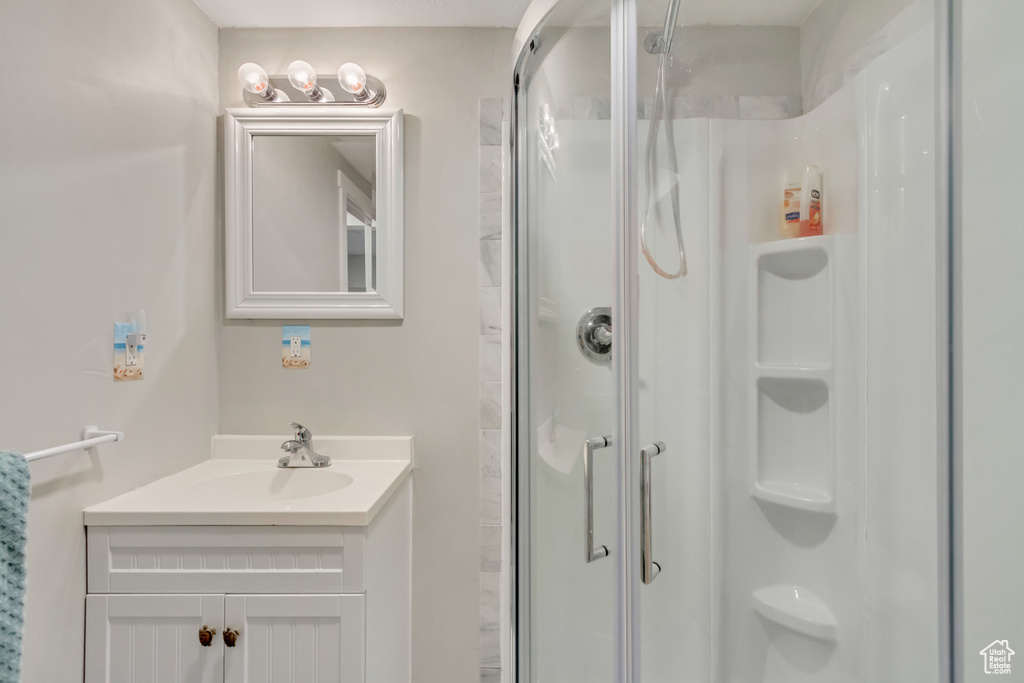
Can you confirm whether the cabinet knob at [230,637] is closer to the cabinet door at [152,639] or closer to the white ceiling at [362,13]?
the cabinet door at [152,639]

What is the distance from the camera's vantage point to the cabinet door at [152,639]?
1.17 metres

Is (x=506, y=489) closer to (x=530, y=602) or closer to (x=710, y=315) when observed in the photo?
(x=530, y=602)

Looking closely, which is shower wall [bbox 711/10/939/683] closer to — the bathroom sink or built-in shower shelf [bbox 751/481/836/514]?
built-in shower shelf [bbox 751/481/836/514]

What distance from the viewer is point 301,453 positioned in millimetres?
1654

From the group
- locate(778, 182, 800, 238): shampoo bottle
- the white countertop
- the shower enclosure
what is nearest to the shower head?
the shower enclosure

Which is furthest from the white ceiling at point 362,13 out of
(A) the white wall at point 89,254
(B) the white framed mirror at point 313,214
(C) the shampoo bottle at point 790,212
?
(C) the shampoo bottle at point 790,212

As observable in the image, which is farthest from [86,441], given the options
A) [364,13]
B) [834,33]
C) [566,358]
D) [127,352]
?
[834,33]

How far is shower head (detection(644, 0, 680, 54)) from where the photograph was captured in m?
0.83

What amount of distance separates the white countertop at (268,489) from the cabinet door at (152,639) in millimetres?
171

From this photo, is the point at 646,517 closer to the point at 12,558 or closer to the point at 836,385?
the point at 836,385

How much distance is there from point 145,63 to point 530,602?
5.35ft

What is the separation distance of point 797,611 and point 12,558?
1202mm

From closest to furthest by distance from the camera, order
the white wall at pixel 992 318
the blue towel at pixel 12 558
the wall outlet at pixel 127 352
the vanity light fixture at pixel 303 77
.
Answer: the white wall at pixel 992 318 → the blue towel at pixel 12 558 → the wall outlet at pixel 127 352 → the vanity light fixture at pixel 303 77

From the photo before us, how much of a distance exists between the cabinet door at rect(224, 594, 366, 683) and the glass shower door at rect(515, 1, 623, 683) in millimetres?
396
